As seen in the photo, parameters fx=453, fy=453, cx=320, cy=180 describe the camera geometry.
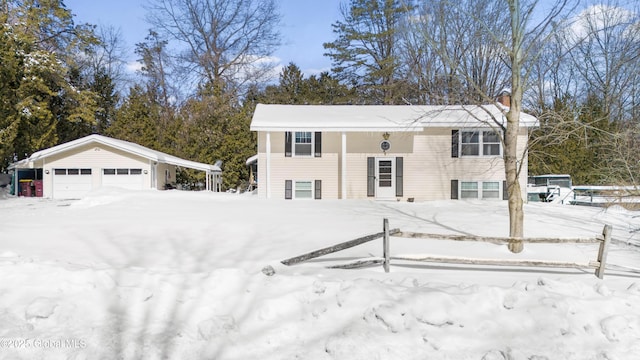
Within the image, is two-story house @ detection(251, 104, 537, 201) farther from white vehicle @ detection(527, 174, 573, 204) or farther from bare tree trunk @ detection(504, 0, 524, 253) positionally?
bare tree trunk @ detection(504, 0, 524, 253)

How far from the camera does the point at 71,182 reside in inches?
942

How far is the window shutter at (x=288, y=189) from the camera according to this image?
801 inches

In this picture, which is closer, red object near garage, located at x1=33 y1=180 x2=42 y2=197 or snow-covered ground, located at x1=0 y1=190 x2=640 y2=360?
snow-covered ground, located at x1=0 y1=190 x2=640 y2=360

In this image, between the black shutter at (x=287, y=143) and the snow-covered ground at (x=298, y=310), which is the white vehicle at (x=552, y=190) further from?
the snow-covered ground at (x=298, y=310)

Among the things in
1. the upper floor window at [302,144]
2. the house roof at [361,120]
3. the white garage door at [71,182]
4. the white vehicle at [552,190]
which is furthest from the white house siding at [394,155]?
the white garage door at [71,182]

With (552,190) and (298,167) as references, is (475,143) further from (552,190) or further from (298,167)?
(298,167)

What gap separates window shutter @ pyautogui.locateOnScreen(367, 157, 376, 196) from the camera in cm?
2052

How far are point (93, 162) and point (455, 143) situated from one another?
18438 millimetres

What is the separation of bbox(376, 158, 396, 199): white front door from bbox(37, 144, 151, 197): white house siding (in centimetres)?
1228

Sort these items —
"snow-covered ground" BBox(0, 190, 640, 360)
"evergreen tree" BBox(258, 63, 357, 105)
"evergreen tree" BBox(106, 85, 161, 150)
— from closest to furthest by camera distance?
"snow-covered ground" BBox(0, 190, 640, 360) < "evergreen tree" BBox(106, 85, 161, 150) < "evergreen tree" BBox(258, 63, 357, 105)

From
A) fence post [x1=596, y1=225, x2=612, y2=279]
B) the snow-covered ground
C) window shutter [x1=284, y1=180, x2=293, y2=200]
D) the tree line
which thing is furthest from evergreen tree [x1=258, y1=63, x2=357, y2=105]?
fence post [x1=596, y1=225, x2=612, y2=279]

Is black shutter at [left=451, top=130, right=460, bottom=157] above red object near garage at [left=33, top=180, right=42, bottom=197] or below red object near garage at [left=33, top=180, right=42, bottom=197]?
above

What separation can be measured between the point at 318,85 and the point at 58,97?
61.6 ft

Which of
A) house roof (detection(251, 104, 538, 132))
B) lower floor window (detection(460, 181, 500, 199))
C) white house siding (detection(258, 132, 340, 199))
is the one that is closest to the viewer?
house roof (detection(251, 104, 538, 132))
